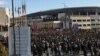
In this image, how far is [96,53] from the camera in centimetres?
2784

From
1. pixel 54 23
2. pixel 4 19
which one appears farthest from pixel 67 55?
pixel 54 23

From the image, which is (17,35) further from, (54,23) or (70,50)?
(54,23)

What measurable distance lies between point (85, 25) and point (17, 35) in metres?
130

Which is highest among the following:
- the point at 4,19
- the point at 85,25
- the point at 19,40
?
the point at 19,40

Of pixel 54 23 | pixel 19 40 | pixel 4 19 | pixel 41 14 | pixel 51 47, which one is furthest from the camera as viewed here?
pixel 41 14

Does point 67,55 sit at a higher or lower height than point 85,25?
higher

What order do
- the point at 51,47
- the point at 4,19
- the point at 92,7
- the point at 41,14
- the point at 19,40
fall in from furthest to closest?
the point at 41,14 → the point at 92,7 → the point at 4,19 → the point at 51,47 → the point at 19,40

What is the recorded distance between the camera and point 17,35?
13.6 meters

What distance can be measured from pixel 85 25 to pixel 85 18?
415 cm

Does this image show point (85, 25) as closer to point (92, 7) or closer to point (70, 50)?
point (92, 7)

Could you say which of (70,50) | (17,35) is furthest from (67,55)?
(17,35)

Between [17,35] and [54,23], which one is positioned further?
[54,23]

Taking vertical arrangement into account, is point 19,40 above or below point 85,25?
above

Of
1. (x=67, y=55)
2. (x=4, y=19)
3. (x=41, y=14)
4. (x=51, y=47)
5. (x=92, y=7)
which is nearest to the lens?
(x=67, y=55)
